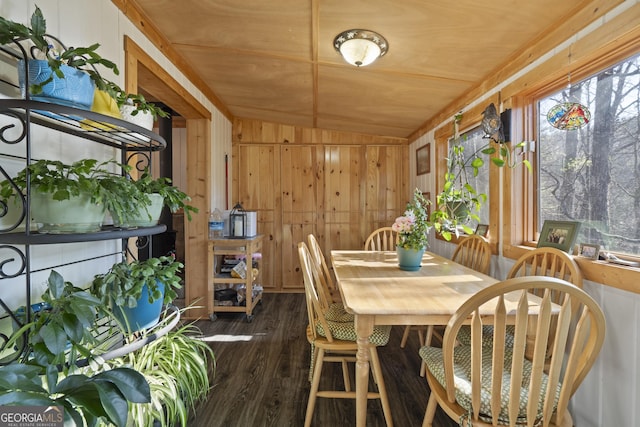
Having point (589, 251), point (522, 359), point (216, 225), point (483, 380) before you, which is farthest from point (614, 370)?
point (216, 225)

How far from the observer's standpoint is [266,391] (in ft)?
6.25

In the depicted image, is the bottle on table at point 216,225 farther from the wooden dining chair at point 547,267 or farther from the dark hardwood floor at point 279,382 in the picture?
the wooden dining chair at point 547,267

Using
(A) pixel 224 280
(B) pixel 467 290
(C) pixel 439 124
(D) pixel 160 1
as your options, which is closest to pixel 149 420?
(B) pixel 467 290

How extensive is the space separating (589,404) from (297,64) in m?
2.66

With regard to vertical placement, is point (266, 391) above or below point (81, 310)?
below

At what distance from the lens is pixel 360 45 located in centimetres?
187

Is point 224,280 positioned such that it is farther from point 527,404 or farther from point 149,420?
point 527,404

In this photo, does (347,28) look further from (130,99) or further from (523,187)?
(523,187)

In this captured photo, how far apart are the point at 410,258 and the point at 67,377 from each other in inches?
68.8

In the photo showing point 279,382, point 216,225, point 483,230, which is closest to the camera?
point 279,382

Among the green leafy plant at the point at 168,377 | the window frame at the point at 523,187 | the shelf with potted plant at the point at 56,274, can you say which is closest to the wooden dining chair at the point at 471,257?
the window frame at the point at 523,187

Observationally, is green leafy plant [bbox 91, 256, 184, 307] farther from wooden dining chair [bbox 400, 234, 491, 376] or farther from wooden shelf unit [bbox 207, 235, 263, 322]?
wooden shelf unit [bbox 207, 235, 263, 322]

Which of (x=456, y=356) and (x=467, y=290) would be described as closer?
(x=456, y=356)

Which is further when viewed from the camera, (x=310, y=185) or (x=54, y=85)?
(x=310, y=185)
